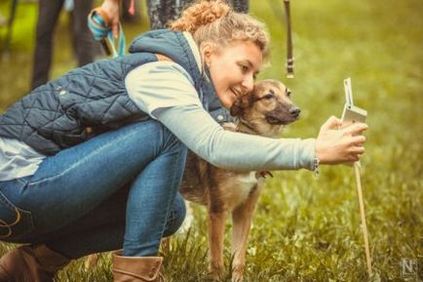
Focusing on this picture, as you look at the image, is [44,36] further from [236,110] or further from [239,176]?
[239,176]

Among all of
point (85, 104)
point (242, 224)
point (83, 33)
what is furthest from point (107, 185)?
point (83, 33)

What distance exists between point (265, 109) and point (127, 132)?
998 millimetres

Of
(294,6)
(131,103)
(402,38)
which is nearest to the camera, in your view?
(131,103)

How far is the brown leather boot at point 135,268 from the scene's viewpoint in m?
3.03

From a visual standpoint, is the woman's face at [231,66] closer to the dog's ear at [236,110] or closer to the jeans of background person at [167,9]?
the dog's ear at [236,110]

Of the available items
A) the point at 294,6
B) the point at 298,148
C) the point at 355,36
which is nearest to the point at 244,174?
the point at 298,148

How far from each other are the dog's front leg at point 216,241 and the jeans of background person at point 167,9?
3.51 feet

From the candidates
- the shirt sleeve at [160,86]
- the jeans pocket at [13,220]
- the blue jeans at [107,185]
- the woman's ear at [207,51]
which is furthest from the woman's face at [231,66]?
the jeans pocket at [13,220]

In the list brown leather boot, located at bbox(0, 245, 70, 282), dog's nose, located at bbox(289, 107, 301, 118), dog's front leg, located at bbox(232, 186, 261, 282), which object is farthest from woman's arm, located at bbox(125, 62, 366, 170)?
dog's front leg, located at bbox(232, 186, 261, 282)

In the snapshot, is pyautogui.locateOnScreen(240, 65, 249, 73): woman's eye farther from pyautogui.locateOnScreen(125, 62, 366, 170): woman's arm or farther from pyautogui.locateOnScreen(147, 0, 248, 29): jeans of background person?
pyautogui.locateOnScreen(147, 0, 248, 29): jeans of background person

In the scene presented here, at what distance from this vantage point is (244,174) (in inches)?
152

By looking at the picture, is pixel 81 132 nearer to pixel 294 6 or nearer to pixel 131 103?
pixel 131 103

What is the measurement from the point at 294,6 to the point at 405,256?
646 inches

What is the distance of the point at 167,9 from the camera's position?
14.0ft
